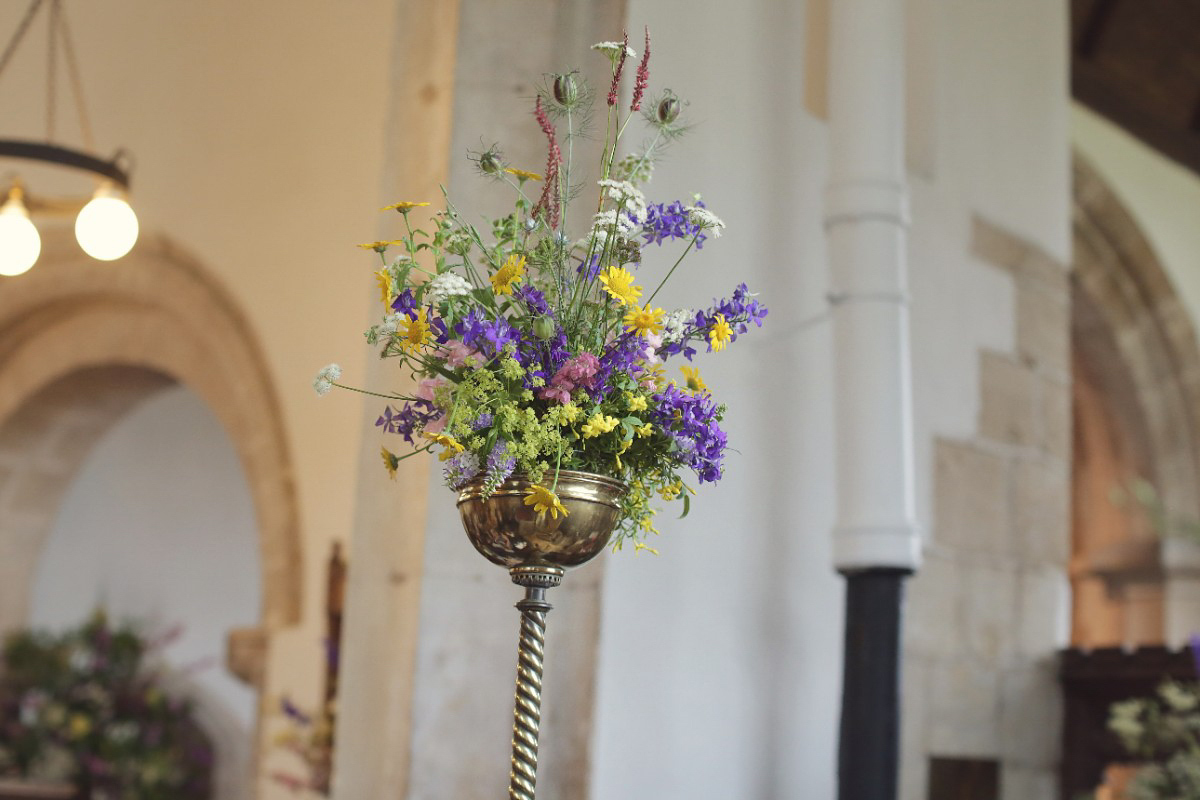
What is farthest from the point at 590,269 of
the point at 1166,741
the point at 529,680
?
the point at 1166,741

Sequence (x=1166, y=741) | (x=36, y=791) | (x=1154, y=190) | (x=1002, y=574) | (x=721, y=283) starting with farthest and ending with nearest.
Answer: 1. (x=1154, y=190)
2. (x=36, y=791)
3. (x=1002, y=574)
4. (x=1166, y=741)
5. (x=721, y=283)

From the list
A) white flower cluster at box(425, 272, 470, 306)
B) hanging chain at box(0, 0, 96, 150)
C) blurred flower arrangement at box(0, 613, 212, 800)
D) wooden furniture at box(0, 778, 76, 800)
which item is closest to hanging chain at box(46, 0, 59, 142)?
hanging chain at box(0, 0, 96, 150)

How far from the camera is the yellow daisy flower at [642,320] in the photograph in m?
1.46

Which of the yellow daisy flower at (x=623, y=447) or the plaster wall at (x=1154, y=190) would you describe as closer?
the yellow daisy flower at (x=623, y=447)

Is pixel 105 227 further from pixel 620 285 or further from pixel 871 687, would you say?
pixel 620 285

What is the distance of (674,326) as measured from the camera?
152 centimetres

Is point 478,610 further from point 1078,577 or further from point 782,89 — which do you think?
point 1078,577

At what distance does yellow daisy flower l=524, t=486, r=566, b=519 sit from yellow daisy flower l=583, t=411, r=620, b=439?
7cm

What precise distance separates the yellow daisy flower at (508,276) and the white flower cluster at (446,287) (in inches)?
1.3

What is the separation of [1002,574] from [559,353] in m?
1.93

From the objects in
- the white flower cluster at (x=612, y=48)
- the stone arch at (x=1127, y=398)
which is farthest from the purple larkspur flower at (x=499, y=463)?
the stone arch at (x=1127, y=398)

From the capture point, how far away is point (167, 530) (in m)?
6.45

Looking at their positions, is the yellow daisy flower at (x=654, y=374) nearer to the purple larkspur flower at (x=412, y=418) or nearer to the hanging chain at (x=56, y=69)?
the purple larkspur flower at (x=412, y=418)

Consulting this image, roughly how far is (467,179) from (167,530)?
460cm
